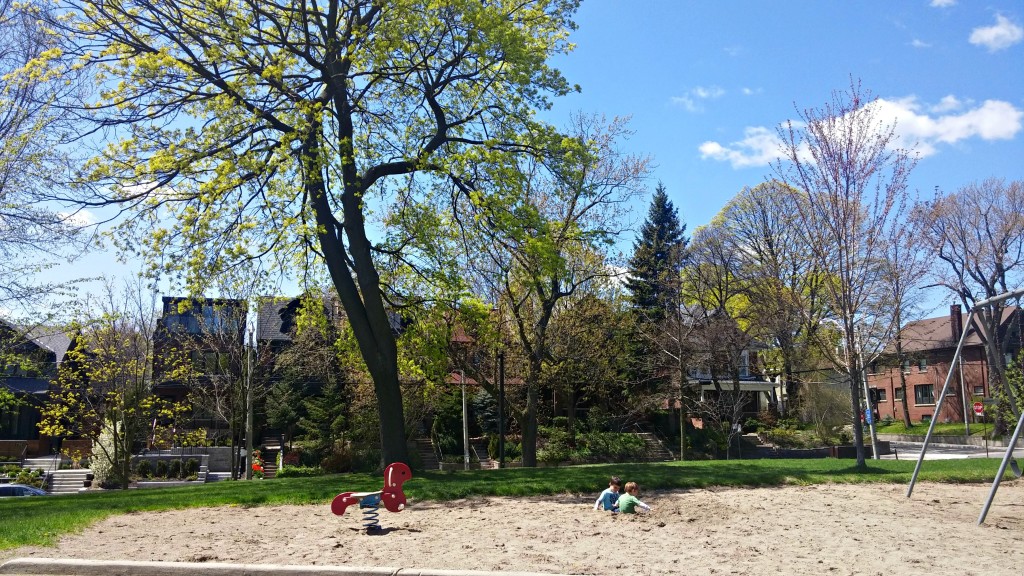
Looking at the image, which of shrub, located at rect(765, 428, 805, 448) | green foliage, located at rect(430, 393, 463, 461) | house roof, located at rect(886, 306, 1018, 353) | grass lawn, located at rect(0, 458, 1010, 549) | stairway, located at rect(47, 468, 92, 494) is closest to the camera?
grass lawn, located at rect(0, 458, 1010, 549)

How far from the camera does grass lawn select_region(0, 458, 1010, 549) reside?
1205 centimetres

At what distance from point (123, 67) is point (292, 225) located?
465 cm

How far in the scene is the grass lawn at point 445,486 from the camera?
12.1m

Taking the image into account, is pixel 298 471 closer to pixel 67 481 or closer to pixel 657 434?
pixel 67 481

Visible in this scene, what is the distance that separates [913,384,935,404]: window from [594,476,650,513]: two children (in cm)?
6153

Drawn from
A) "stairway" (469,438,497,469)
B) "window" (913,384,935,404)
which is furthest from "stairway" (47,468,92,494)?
"window" (913,384,935,404)

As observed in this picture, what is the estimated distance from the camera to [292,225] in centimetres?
1730

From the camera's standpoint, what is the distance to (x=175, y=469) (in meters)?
36.8

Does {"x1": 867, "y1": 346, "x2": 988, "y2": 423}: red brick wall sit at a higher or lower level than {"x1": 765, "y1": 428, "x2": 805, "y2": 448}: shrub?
higher

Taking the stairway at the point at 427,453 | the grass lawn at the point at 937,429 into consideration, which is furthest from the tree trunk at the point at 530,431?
the grass lawn at the point at 937,429

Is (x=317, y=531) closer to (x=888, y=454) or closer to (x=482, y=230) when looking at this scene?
(x=482, y=230)

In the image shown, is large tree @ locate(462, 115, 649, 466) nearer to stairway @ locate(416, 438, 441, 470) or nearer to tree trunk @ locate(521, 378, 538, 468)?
tree trunk @ locate(521, 378, 538, 468)

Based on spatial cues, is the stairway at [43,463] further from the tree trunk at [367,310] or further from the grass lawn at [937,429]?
the grass lawn at [937,429]

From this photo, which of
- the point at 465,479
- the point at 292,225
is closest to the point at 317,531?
the point at 465,479
